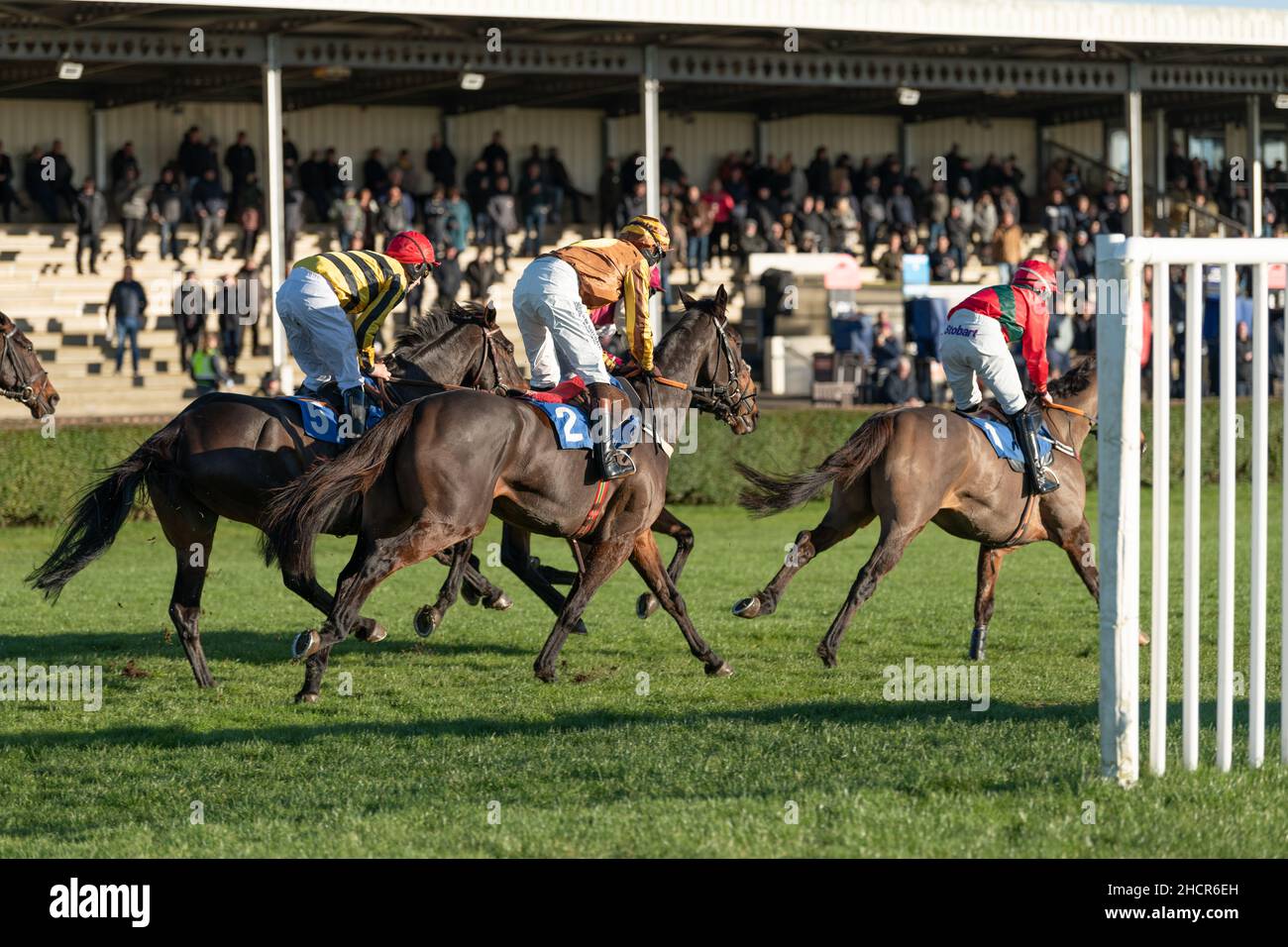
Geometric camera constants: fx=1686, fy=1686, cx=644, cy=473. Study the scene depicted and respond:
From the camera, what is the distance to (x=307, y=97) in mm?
26844

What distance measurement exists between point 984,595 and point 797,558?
3.90ft

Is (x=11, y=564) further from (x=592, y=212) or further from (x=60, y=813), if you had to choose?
(x=592, y=212)

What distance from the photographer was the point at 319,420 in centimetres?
783

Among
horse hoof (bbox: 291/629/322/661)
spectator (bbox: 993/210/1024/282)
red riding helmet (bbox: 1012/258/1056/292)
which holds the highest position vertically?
spectator (bbox: 993/210/1024/282)

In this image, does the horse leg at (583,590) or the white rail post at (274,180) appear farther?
the white rail post at (274,180)

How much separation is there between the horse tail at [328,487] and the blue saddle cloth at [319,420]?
788 mm

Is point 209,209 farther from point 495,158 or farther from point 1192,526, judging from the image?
point 1192,526

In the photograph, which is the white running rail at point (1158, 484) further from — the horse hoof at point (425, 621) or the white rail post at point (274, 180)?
the white rail post at point (274, 180)

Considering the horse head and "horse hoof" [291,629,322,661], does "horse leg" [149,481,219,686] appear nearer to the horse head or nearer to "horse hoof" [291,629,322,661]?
"horse hoof" [291,629,322,661]

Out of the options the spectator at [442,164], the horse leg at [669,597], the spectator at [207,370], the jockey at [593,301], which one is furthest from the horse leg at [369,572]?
the spectator at [442,164]

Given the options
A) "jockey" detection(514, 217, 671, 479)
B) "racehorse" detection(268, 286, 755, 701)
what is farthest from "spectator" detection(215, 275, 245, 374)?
"racehorse" detection(268, 286, 755, 701)

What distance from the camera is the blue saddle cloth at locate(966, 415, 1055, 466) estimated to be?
833 centimetres

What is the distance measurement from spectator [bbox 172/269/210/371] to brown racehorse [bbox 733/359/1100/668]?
13034 millimetres

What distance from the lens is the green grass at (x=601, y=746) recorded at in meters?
4.47
